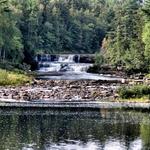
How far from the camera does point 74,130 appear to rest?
49219 mm

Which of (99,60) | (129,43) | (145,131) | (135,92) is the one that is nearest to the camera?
(145,131)

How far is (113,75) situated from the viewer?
406ft

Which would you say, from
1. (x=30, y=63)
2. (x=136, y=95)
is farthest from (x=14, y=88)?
(x=30, y=63)

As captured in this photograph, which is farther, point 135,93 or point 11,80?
point 11,80

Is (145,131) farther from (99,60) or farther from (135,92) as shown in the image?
(99,60)

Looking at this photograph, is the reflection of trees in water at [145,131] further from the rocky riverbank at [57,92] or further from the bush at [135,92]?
the rocky riverbank at [57,92]

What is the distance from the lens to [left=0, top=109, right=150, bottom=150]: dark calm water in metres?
42.5

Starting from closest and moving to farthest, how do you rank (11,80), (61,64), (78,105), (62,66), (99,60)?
1. (78,105)
2. (11,80)
3. (62,66)
4. (61,64)
5. (99,60)

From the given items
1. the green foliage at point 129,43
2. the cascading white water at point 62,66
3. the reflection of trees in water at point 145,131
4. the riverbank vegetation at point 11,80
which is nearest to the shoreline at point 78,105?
the reflection of trees in water at point 145,131

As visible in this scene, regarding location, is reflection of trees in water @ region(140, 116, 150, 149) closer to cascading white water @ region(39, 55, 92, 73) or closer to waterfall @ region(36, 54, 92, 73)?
cascading white water @ region(39, 55, 92, 73)

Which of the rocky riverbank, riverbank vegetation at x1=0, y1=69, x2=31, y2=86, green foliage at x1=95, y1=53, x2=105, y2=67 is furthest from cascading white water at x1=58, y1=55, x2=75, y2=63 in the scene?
the rocky riverbank

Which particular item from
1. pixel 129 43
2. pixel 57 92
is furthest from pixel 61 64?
pixel 57 92

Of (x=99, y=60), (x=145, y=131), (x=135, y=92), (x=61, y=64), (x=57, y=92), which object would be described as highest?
(x=99, y=60)

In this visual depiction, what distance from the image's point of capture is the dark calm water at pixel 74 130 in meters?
42.5
